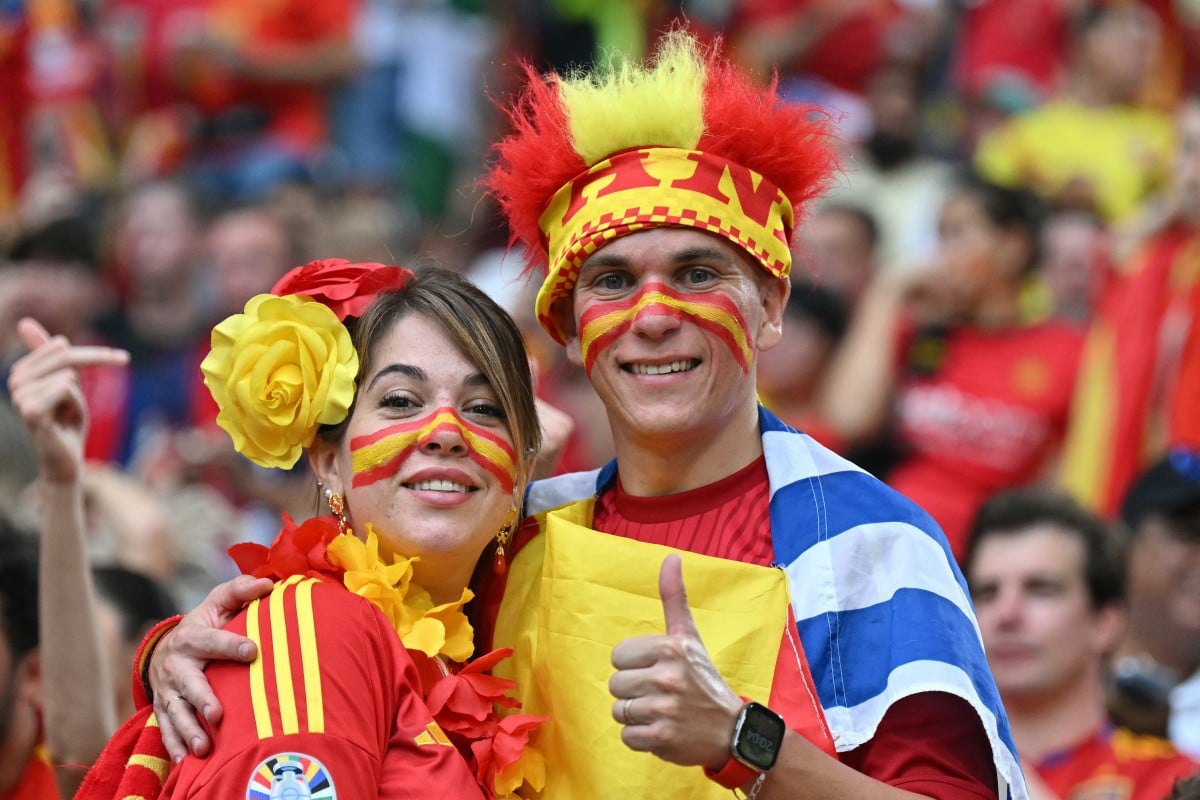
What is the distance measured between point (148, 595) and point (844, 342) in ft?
11.7

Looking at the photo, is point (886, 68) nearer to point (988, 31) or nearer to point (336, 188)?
point (988, 31)

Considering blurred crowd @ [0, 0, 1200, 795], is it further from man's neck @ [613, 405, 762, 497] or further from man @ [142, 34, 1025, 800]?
man's neck @ [613, 405, 762, 497]

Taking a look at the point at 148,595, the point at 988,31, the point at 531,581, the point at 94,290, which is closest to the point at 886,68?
the point at 988,31

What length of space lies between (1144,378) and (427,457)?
4.35 m

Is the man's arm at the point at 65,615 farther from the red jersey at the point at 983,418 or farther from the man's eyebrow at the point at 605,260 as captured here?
the red jersey at the point at 983,418

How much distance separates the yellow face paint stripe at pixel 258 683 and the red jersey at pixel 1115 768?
2.60 m

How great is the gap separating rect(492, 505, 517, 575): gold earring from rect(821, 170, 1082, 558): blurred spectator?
3416 mm

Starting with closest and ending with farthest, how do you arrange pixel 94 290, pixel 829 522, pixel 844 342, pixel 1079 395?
pixel 829 522 → pixel 1079 395 → pixel 844 342 → pixel 94 290

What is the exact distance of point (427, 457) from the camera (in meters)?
3.81

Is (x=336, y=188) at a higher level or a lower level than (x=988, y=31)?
lower

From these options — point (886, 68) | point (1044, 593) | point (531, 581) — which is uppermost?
point (886, 68)

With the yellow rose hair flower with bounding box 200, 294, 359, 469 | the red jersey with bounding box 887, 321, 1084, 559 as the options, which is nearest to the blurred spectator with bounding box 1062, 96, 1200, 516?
the red jersey with bounding box 887, 321, 1084, 559

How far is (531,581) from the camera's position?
13.2ft

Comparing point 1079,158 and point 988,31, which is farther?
point 988,31
